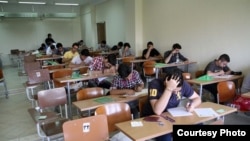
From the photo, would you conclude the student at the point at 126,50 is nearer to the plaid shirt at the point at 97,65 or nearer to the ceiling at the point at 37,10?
the plaid shirt at the point at 97,65

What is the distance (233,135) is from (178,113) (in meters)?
1.05

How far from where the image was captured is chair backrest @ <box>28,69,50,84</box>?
465cm

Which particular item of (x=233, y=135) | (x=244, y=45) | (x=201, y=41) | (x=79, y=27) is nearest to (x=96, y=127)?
(x=233, y=135)

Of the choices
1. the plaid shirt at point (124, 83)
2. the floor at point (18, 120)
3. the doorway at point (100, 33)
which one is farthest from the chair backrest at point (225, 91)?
the doorway at point (100, 33)

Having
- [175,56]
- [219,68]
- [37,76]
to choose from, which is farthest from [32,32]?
[219,68]

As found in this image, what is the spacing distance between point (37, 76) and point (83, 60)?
1.35 meters

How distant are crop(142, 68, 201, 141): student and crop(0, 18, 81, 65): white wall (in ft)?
35.5

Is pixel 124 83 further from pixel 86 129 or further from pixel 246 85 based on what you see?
pixel 246 85

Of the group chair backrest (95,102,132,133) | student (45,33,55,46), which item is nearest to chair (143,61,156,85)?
chair backrest (95,102,132,133)

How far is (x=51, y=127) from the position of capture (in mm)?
2582

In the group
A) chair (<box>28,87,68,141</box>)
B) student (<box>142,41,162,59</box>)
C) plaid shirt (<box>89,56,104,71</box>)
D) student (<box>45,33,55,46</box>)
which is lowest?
chair (<box>28,87,68,141</box>)

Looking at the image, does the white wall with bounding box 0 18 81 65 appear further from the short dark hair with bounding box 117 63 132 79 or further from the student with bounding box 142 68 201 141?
the student with bounding box 142 68 201 141

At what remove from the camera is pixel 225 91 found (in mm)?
3342

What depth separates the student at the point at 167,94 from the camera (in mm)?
2109
